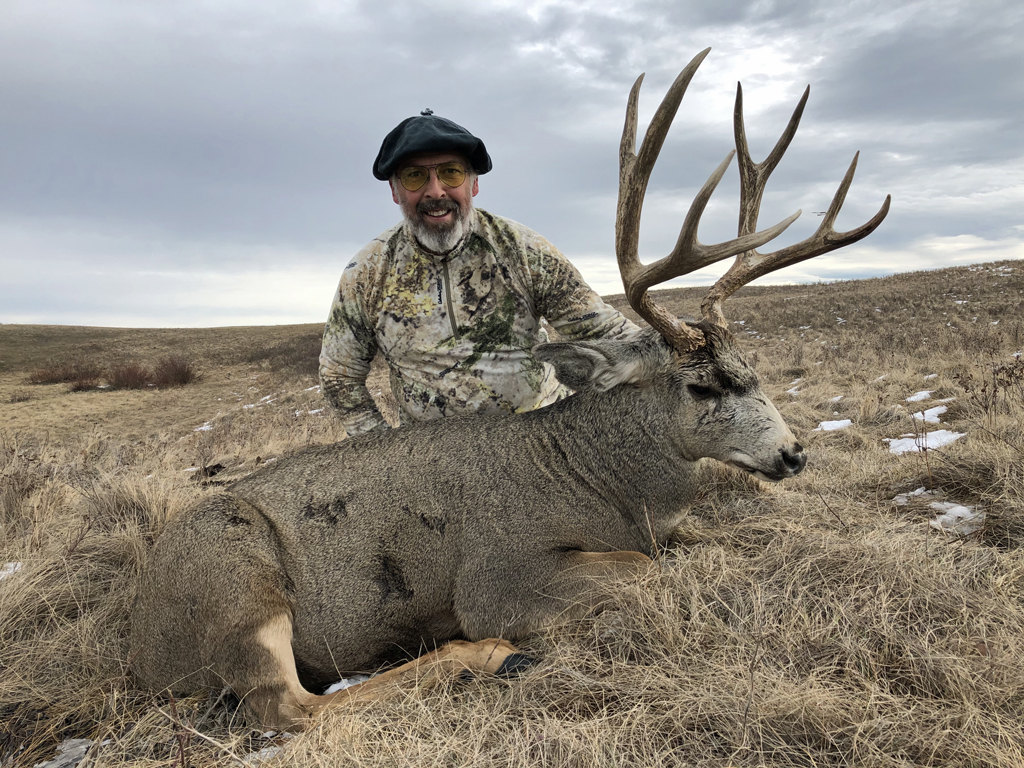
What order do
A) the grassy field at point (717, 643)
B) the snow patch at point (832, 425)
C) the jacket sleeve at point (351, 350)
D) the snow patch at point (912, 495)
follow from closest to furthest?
1. the grassy field at point (717, 643)
2. the snow patch at point (912, 495)
3. the jacket sleeve at point (351, 350)
4. the snow patch at point (832, 425)

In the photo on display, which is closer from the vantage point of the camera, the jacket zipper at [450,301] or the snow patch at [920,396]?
the jacket zipper at [450,301]

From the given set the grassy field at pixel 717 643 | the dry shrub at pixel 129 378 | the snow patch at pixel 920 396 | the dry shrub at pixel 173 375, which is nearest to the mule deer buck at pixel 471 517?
the grassy field at pixel 717 643

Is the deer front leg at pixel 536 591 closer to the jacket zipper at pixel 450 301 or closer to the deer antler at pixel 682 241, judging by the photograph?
the deer antler at pixel 682 241

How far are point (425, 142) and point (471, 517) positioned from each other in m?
2.94

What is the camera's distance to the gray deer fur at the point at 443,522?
3189 mm

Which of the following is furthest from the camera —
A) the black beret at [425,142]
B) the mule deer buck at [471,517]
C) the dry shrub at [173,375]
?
the dry shrub at [173,375]

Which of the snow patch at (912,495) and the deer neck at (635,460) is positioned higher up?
the deer neck at (635,460)

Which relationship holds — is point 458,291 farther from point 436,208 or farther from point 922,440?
point 922,440

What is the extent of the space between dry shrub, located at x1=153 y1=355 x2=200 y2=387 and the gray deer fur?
2861 centimetres

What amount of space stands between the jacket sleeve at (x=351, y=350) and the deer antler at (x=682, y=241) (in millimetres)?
2523

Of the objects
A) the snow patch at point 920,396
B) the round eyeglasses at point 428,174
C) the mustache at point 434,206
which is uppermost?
the round eyeglasses at point 428,174

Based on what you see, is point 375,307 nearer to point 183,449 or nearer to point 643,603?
point 643,603

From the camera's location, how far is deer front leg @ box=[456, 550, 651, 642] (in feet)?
10.5

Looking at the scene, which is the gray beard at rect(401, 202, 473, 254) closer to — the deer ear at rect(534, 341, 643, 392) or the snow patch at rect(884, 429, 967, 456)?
the deer ear at rect(534, 341, 643, 392)
